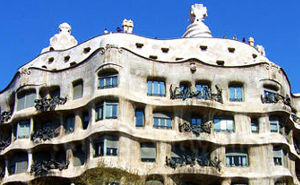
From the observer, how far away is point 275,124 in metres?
50.6

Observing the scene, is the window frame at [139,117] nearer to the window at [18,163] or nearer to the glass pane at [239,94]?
the glass pane at [239,94]

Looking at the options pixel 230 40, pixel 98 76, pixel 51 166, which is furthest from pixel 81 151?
pixel 230 40

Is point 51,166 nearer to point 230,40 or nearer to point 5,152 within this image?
point 5,152

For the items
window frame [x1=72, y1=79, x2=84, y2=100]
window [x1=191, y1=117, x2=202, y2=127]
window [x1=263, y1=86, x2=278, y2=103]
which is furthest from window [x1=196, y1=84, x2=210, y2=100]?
window frame [x1=72, y1=79, x2=84, y2=100]

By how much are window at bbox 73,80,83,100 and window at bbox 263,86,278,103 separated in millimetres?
14427

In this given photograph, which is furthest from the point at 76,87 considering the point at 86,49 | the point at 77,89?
the point at 86,49

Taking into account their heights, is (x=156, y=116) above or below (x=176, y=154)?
above

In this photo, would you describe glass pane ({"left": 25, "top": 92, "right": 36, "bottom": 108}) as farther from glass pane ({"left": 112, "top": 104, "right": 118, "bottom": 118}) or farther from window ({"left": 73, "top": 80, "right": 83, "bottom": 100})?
glass pane ({"left": 112, "top": 104, "right": 118, "bottom": 118})

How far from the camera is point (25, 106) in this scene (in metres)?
52.3

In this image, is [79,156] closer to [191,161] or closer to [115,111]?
[115,111]

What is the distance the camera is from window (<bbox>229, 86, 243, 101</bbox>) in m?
51.5

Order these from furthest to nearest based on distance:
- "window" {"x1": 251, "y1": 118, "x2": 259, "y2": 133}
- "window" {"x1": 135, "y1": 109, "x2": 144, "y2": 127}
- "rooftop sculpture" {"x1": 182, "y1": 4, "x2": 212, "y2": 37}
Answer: "rooftop sculpture" {"x1": 182, "y1": 4, "x2": 212, "y2": 37}, "window" {"x1": 251, "y1": 118, "x2": 259, "y2": 133}, "window" {"x1": 135, "y1": 109, "x2": 144, "y2": 127}

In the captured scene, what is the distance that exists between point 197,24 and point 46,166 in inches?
786

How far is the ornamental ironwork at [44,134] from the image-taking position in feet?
165
